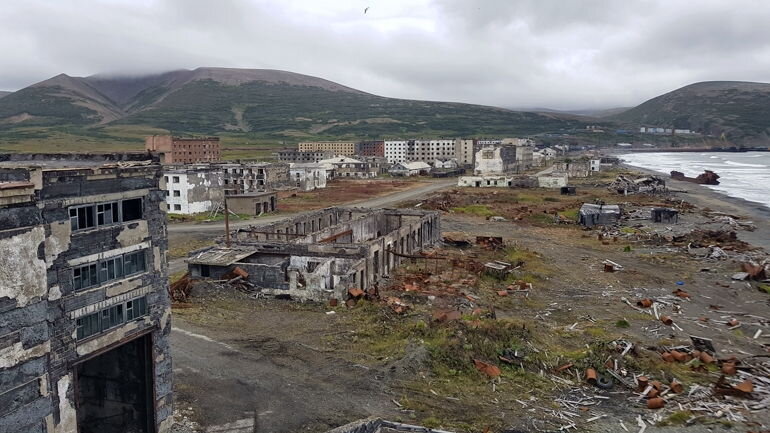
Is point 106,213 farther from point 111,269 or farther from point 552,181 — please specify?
point 552,181

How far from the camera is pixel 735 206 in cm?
8238

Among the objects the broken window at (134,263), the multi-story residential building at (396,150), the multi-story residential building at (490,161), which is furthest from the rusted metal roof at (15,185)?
the multi-story residential building at (396,150)

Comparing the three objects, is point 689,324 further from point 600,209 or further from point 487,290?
point 600,209

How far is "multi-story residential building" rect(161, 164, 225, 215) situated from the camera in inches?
2660

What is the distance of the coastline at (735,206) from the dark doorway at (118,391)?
5219cm

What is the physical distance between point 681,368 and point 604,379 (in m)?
4.00

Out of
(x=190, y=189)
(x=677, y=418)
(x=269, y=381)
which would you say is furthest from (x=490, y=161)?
(x=269, y=381)

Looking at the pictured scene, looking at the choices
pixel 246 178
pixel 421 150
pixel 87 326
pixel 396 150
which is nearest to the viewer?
pixel 87 326

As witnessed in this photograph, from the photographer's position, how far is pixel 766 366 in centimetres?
2386

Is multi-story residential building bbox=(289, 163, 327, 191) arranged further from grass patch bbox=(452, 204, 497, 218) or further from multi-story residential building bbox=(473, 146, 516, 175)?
multi-story residential building bbox=(473, 146, 516, 175)

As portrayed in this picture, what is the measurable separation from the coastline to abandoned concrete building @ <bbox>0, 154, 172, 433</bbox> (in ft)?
171

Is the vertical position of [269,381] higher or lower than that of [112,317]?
lower

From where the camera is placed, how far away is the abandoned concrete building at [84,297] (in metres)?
13.5

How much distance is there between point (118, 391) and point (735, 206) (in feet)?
287
